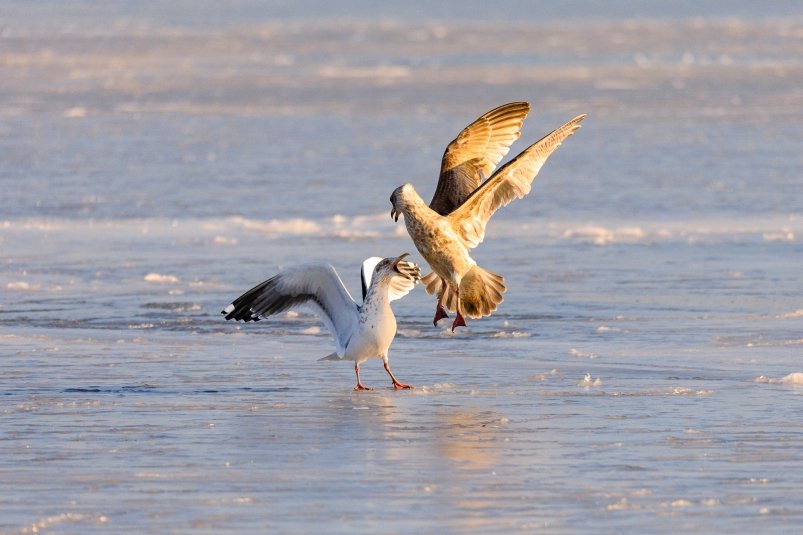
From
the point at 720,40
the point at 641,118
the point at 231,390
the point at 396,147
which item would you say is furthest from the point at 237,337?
the point at 720,40

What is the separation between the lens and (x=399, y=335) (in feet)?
33.6

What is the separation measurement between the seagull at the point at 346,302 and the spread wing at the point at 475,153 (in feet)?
6.15

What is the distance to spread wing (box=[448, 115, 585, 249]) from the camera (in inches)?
400

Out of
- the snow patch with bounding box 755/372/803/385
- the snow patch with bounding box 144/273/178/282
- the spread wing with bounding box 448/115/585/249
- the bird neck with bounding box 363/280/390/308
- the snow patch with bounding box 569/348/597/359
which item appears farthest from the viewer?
the snow patch with bounding box 144/273/178/282

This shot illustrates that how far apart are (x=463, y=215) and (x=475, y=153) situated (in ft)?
3.73

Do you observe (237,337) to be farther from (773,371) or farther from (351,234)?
(351,234)

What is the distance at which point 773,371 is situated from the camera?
8.70 metres

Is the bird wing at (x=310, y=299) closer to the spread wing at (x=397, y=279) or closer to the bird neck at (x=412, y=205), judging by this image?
the spread wing at (x=397, y=279)

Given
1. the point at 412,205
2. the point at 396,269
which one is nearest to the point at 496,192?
the point at 412,205

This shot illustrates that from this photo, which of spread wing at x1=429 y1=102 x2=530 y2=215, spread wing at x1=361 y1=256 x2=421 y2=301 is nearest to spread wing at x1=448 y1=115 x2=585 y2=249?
spread wing at x1=429 y1=102 x2=530 y2=215

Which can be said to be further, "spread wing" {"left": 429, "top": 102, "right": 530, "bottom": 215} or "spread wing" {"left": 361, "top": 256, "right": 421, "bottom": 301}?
"spread wing" {"left": 429, "top": 102, "right": 530, "bottom": 215}

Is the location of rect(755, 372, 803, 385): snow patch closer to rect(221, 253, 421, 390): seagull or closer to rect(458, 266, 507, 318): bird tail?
rect(221, 253, 421, 390): seagull

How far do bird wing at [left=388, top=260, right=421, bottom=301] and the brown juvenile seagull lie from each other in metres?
0.59

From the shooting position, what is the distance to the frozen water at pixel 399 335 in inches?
248
